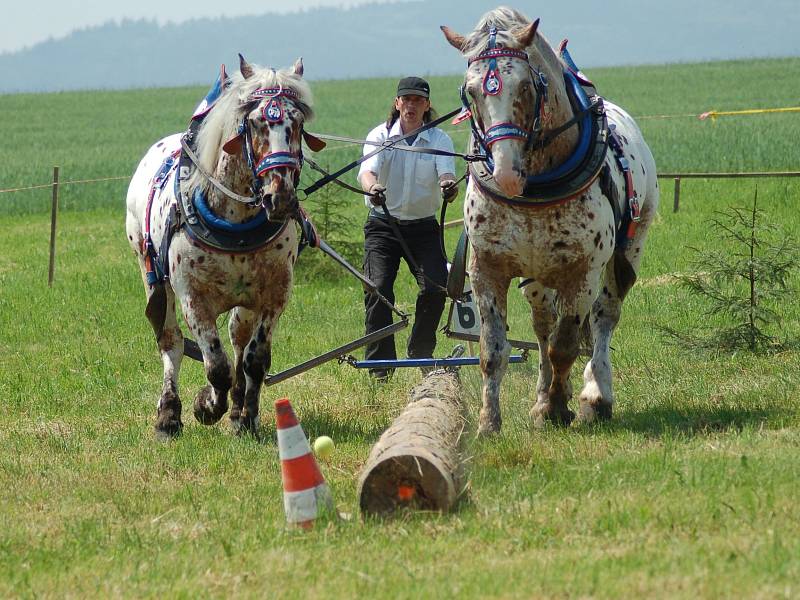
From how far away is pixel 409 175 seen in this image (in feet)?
30.6

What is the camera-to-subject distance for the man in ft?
30.0

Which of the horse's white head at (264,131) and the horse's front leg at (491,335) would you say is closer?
the horse's white head at (264,131)

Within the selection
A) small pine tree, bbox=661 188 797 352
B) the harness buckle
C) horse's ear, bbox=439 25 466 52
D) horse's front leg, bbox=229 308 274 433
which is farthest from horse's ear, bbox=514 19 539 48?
small pine tree, bbox=661 188 797 352

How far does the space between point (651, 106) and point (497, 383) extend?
4560cm

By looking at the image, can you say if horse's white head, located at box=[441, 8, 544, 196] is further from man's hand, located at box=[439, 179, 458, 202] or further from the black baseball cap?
the black baseball cap

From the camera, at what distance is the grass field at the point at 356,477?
4516 mm

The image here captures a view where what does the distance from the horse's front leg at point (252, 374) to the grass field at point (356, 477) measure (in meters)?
0.18

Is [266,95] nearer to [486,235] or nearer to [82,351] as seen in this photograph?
[486,235]

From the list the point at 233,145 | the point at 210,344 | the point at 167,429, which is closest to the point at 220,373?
the point at 210,344

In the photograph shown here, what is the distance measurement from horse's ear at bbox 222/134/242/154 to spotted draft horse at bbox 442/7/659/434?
1288mm

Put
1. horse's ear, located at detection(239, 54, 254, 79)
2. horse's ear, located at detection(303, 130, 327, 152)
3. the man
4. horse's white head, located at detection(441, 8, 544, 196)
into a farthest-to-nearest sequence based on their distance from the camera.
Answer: the man
horse's ear, located at detection(303, 130, 327, 152)
horse's ear, located at detection(239, 54, 254, 79)
horse's white head, located at detection(441, 8, 544, 196)

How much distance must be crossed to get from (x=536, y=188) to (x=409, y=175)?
2562 mm

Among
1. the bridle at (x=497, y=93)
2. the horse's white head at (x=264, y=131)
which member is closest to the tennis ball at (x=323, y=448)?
the horse's white head at (x=264, y=131)

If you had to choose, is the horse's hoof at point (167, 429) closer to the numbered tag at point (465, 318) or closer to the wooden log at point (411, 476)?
the numbered tag at point (465, 318)
